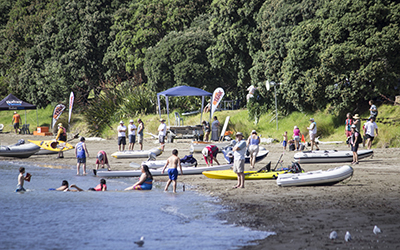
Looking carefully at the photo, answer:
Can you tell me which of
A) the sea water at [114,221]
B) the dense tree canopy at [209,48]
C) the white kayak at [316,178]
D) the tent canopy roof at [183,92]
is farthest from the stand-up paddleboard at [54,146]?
the white kayak at [316,178]

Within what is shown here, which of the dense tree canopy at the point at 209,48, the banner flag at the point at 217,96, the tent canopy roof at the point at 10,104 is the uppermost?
the dense tree canopy at the point at 209,48

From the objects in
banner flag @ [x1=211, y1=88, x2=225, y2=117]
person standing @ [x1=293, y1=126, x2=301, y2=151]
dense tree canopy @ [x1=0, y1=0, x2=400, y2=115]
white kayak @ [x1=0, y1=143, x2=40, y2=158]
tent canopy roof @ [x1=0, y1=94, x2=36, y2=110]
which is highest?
dense tree canopy @ [x1=0, y1=0, x2=400, y2=115]

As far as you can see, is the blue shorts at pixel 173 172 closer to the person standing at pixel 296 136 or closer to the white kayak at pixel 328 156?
the white kayak at pixel 328 156

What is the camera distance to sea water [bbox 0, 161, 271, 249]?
892 cm

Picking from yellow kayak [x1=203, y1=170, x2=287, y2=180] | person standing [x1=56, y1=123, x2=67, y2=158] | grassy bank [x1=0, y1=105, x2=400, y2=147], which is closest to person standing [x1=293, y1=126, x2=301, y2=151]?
grassy bank [x1=0, y1=105, x2=400, y2=147]

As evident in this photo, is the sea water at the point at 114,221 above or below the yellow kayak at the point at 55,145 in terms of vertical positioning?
below

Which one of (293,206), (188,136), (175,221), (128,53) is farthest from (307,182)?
(128,53)

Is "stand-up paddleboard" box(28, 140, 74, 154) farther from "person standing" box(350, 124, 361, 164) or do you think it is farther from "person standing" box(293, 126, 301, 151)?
"person standing" box(350, 124, 361, 164)

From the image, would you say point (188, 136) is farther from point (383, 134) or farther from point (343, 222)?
point (343, 222)

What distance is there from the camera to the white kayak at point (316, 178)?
1320 cm

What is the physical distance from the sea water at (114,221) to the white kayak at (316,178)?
248 centimetres

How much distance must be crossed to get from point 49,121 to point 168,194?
3543 centimetres

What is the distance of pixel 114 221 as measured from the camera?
34.7ft

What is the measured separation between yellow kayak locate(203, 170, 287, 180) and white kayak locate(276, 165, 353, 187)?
1.41 metres
